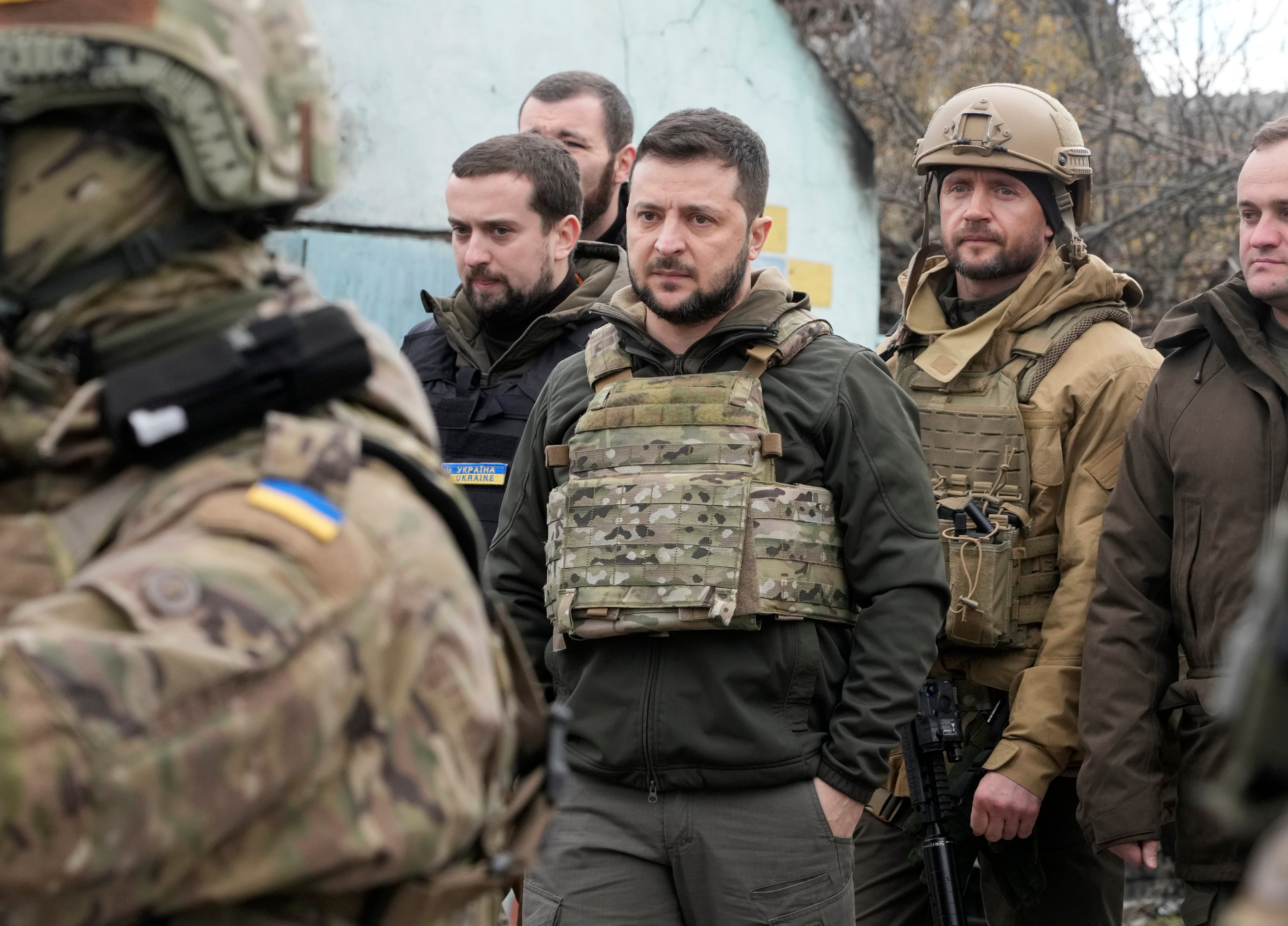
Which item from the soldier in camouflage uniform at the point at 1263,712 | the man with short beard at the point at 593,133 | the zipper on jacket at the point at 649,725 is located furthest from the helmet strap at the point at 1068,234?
the soldier in camouflage uniform at the point at 1263,712

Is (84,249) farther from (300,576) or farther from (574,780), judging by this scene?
(574,780)

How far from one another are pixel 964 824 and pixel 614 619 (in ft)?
4.45

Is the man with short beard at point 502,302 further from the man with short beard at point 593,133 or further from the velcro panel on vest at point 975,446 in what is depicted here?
the velcro panel on vest at point 975,446

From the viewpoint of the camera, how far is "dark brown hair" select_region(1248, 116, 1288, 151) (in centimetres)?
369

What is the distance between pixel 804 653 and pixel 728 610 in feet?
0.70

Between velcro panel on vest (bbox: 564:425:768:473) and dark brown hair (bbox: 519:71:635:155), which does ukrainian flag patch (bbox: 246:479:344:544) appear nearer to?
velcro panel on vest (bbox: 564:425:768:473)

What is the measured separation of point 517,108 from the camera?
665 cm

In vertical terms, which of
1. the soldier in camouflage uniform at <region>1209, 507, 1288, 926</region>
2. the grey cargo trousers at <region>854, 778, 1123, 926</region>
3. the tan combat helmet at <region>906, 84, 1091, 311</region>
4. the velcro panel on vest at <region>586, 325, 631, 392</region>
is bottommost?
the grey cargo trousers at <region>854, 778, 1123, 926</region>

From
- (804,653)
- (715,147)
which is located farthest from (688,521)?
(715,147)

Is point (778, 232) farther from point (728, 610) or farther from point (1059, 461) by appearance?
point (728, 610)

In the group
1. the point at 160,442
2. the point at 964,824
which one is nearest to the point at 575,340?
the point at 964,824

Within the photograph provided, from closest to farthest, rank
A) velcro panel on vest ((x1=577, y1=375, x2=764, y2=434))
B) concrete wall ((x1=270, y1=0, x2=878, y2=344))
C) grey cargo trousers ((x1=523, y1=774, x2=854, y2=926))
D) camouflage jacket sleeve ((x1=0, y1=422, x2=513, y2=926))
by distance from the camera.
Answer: camouflage jacket sleeve ((x1=0, y1=422, x2=513, y2=926))
grey cargo trousers ((x1=523, y1=774, x2=854, y2=926))
velcro panel on vest ((x1=577, y1=375, x2=764, y2=434))
concrete wall ((x1=270, y1=0, x2=878, y2=344))

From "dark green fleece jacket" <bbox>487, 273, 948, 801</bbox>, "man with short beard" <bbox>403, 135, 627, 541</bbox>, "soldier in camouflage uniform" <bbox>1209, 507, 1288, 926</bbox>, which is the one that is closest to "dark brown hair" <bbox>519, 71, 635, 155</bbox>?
"man with short beard" <bbox>403, 135, 627, 541</bbox>

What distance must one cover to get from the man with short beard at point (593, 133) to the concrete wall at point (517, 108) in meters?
1.19
